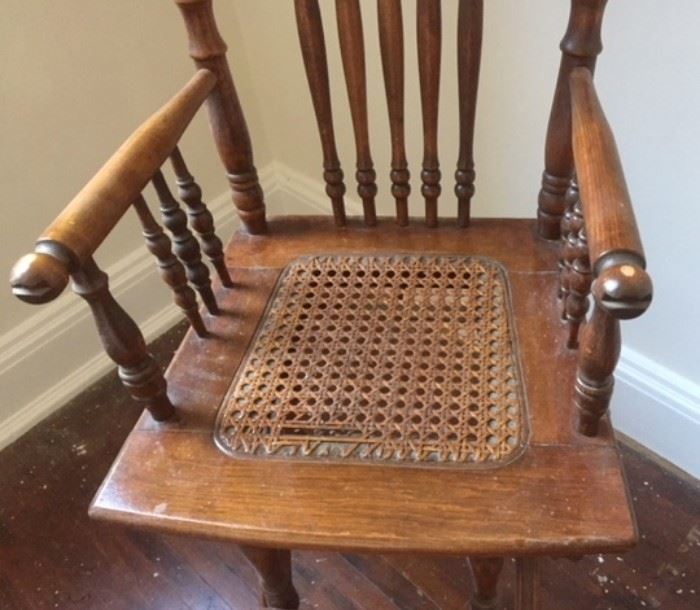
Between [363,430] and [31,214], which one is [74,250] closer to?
[363,430]

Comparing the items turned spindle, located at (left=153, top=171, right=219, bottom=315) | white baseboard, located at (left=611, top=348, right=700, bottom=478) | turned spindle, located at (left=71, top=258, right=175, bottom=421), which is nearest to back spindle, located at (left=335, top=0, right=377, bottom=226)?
turned spindle, located at (left=153, top=171, right=219, bottom=315)

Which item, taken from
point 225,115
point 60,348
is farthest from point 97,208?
point 60,348

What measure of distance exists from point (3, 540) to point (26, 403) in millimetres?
243

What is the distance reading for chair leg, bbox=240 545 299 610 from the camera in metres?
0.89

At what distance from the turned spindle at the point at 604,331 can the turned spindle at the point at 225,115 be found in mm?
445

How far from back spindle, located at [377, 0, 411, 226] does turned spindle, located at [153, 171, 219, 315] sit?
0.81 feet

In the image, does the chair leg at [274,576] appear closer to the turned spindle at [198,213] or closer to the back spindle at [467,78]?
the turned spindle at [198,213]

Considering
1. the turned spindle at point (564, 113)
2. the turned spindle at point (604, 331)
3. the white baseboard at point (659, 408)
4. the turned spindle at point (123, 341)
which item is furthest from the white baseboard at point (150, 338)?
the turned spindle at point (123, 341)

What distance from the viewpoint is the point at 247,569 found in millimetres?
1189

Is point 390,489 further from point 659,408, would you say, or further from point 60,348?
point 60,348

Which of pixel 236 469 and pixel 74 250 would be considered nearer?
pixel 74 250

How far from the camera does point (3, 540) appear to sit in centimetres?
126

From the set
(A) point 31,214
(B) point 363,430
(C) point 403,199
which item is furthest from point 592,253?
(A) point 31,214

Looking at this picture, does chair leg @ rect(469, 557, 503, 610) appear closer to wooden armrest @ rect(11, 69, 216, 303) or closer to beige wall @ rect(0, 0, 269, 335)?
wooden armrest @ rect(11, 69, 216, 303)
